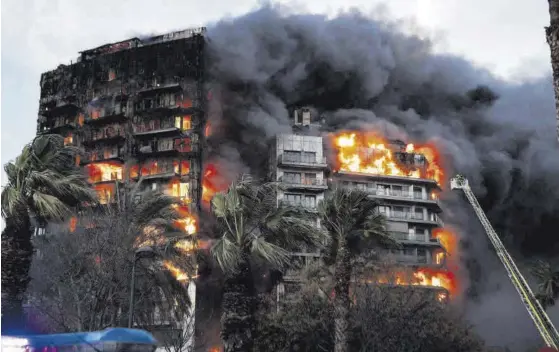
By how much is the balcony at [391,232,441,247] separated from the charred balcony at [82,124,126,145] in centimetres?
3353

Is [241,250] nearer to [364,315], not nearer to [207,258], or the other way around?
[207,258]

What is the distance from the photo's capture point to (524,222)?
99688 millimetres

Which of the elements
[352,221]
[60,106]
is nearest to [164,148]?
[60,106]

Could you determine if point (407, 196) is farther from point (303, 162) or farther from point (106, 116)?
point (106, 116)

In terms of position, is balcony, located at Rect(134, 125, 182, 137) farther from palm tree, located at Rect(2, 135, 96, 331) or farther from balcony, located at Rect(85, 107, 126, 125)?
palm tree, located at Rect(2, 135, 96, 331)

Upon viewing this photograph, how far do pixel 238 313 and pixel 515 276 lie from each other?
67.8 meters

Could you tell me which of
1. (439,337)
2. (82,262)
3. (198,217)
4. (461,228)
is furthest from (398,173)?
(82,262)

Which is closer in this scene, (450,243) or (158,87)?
(158,87)

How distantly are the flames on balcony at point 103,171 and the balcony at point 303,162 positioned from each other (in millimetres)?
18721

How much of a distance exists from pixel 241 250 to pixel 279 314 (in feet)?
65.4

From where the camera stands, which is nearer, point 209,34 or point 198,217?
point 198,217

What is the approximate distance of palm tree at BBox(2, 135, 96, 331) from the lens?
791 inches

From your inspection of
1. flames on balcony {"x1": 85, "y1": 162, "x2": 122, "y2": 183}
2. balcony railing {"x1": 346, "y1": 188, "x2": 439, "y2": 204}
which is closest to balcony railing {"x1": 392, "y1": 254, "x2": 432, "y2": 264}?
balcony railing {"x1": 346, "y1": 188, "x2": 439, "y2": 204}

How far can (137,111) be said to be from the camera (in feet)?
257
